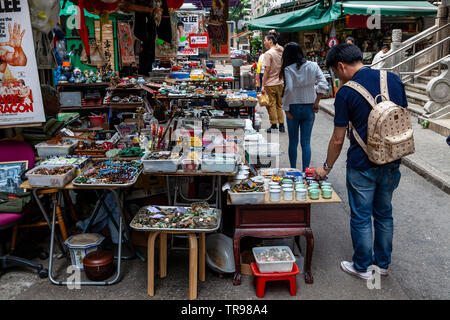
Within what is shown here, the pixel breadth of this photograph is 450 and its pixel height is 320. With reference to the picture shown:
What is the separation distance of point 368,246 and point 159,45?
5048mm

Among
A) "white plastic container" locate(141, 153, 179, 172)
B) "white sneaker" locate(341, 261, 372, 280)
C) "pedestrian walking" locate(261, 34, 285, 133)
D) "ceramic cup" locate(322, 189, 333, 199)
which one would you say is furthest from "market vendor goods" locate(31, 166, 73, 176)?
"pedestrian walking" locate(261, 34, 285, 133)

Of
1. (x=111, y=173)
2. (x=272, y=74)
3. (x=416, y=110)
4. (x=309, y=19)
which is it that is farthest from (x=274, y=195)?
(x=309, y=19)

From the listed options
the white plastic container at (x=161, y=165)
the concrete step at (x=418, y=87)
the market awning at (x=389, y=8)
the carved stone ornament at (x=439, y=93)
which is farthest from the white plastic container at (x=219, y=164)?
the market awning at (x=389, y=8)

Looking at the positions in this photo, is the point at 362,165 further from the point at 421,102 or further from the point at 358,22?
the point at 358,22

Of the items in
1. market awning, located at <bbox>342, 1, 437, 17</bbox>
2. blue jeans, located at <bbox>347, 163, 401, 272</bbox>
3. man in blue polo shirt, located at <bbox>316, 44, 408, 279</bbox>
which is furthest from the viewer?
market awning, located at <bbox>342, 1, 437, 17</bbox>

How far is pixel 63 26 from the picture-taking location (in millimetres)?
10930

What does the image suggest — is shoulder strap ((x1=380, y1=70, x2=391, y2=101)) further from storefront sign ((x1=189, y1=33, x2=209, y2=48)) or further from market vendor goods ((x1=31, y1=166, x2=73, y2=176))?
storefront sign ((x1=189, y1=33, x2=209, y2=48))

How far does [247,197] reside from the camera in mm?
3639

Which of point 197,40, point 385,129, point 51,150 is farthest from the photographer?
point 197,40

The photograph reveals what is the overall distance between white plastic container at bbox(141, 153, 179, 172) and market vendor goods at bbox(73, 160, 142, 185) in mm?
179

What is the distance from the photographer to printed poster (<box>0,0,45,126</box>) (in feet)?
13.4

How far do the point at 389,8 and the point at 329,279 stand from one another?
524 inches

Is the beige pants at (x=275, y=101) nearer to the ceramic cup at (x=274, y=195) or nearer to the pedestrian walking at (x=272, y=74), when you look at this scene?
the pedestrian walking at (x=272, y=74)

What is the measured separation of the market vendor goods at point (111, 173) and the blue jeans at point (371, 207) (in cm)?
207
